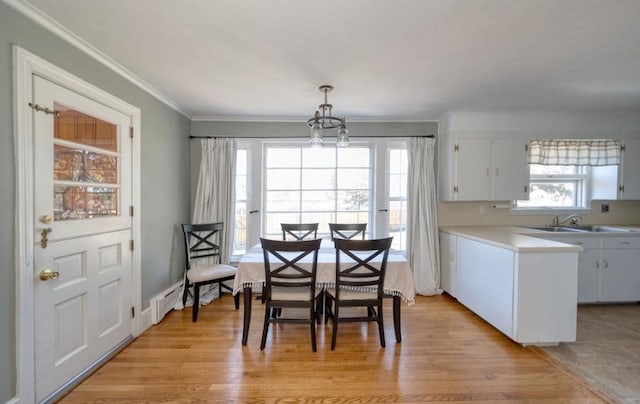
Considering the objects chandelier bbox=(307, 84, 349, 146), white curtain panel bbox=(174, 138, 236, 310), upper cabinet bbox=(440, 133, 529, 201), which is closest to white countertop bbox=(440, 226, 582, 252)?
Answer: upper cabinet bbox=(440, 133, 529, 201)

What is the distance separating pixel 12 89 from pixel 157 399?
1.97 meters

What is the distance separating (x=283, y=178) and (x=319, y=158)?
56 centimetres

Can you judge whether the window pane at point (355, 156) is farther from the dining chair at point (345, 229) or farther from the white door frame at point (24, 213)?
the white door frame at point (24, 213)

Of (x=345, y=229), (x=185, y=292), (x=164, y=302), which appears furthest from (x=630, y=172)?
(x=164, y=302)

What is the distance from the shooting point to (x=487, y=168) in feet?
11.5


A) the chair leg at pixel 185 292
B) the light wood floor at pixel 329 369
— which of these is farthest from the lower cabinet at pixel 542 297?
the chair leg at pixel 185 292

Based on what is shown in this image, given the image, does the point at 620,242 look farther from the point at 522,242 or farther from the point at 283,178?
the point at 283,178

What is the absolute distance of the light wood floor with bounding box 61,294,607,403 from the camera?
→ 1811 millimetres

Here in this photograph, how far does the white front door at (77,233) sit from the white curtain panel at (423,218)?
123 inches

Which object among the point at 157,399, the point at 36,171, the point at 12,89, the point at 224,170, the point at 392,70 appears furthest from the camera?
the point at 224,170

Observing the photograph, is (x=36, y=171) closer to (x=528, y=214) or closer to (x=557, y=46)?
(x=557, y=46)

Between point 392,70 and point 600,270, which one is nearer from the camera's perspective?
point 392,70

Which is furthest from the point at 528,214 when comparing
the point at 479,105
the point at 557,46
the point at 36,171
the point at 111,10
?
the point at 36,171

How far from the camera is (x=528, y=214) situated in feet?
12.3
